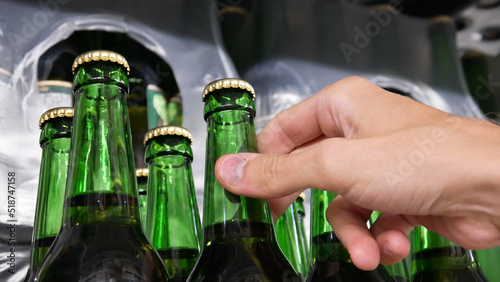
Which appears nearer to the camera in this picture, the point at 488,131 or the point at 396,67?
the point at 488,131

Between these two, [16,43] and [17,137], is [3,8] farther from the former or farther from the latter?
[17,137]

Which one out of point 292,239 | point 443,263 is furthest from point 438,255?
point 292,239

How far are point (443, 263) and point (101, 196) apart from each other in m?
0.38

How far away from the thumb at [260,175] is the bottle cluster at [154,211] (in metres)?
0.01

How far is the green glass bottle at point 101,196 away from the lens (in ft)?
1.24

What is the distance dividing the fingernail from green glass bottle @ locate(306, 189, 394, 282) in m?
0.14

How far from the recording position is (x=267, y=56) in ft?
4.21

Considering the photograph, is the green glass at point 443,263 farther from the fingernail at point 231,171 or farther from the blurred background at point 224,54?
the blurred background at point 224,54

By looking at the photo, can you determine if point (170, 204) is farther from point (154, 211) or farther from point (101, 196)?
point (101, 196)

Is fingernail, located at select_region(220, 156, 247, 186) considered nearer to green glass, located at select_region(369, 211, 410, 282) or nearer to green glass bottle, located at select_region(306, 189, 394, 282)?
green glass bottle, located at select_region(306, 189, 394, 282)

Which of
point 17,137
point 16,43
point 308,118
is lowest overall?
point 308,118

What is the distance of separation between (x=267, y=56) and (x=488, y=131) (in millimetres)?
863

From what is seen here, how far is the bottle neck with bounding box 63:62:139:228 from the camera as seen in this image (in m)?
0.42

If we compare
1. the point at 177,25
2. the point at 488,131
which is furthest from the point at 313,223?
the point at 177,25
